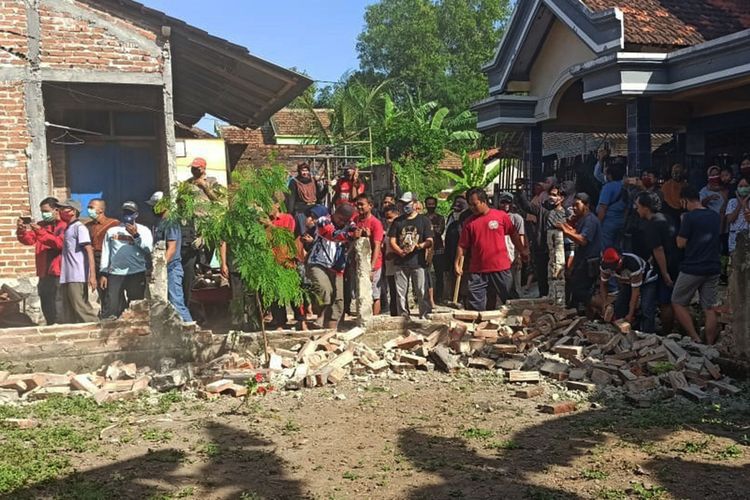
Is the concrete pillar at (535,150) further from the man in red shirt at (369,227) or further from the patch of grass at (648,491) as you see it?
the patch of grass at (648,491)

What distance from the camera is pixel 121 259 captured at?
30.0ft

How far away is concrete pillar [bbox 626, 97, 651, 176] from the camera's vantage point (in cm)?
1227

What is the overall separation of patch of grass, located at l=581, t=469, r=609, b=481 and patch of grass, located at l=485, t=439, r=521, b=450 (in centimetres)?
68

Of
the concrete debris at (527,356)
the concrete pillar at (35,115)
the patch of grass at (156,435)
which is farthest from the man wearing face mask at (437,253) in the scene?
the concrete pillar at (35,115)

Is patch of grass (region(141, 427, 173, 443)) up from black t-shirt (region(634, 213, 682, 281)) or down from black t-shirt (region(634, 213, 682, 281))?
down

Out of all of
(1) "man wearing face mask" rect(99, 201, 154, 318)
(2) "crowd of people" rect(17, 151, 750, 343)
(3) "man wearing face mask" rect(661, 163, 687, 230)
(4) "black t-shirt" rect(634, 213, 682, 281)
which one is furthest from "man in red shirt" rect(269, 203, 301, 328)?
(3) "man wearing face mask" rect(661, 163, 687, 230)

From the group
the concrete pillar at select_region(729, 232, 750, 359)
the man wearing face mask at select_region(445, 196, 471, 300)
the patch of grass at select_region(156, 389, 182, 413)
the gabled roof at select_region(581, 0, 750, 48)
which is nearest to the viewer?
the patch of grass at select_region(156, 389, 182, 413)

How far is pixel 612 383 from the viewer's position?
7441mm

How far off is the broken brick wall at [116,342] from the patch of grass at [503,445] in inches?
157

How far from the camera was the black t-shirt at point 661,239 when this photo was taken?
8.33 meters

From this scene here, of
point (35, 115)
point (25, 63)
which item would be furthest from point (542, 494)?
point (25, 63)

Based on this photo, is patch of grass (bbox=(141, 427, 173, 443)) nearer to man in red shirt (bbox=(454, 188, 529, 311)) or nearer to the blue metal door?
man in red shirt (bbox=(454, 188, 529, 311))

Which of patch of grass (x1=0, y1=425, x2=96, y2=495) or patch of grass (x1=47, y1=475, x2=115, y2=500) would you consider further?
patch of grass (x1=0, y1=425, x2=96, y2=495)

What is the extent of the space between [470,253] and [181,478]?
5278mm
